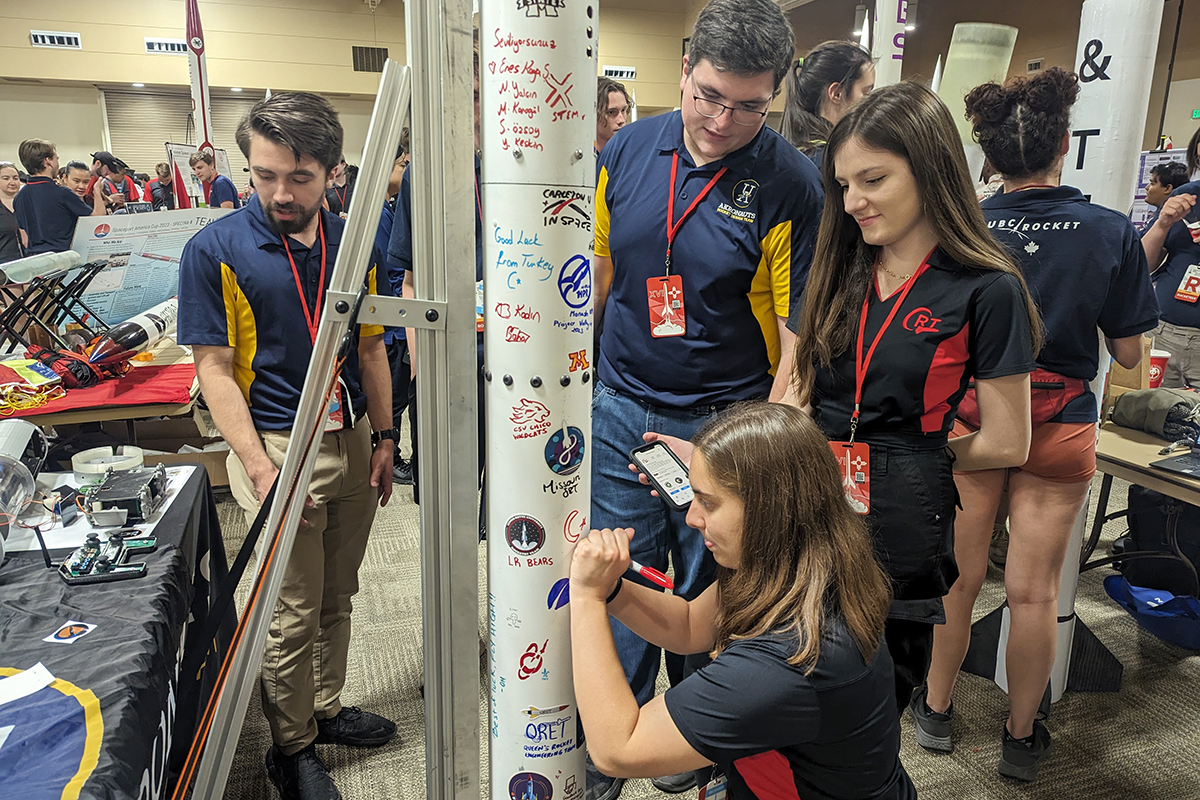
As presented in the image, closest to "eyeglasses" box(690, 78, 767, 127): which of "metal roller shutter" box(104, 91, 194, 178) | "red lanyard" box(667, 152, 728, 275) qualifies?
"red lanyard" box(667, 152, 728, 275)

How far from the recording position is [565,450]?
3.21 ft

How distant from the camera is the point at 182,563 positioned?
1581 millimetres

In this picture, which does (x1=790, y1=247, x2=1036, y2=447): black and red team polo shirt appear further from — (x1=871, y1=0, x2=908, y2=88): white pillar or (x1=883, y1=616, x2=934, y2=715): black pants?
(x1=871, y1=0, x2=908, y2=88): white pillar

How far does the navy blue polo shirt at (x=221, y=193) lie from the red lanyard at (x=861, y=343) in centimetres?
694

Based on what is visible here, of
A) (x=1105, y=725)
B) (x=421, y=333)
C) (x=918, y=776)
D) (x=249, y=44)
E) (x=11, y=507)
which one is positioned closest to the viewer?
(x=421, y=333)

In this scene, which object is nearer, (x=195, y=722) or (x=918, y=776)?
(x=195, y=722)

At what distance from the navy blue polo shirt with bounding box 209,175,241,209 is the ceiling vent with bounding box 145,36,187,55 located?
5621 mm

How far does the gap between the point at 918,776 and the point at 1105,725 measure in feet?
2.22

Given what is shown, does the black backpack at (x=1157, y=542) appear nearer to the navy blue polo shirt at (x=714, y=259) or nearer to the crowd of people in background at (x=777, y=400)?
the crowd of people in background at (x=777, y=400)

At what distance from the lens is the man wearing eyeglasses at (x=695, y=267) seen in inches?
60.9

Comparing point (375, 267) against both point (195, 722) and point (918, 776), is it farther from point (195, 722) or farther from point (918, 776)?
point (918, 776)

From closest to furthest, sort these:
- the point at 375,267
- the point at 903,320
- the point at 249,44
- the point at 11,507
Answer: the point at 903,320 < the point at 11,507 < the point at 375,267 < the point at 249,44

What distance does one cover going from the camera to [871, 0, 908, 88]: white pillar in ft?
8.83

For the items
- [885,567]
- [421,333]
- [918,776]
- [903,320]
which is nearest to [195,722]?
[421,333]
